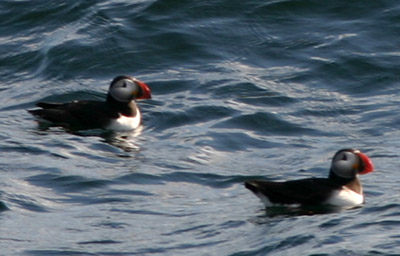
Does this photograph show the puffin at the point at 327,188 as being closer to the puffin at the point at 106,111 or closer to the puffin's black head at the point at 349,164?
the puffin's black head at the point at 349,164

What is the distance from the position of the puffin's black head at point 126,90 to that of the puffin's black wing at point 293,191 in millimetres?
4142

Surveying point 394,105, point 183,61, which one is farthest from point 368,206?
point 183,61

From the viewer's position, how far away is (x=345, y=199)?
36.4ft

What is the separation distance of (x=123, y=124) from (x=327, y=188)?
3.98 metres

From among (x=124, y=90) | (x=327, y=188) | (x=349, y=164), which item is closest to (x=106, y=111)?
(x=124, y=90)

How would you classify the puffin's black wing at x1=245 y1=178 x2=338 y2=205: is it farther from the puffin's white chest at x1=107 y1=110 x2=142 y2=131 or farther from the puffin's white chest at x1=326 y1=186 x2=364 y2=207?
the puffin's white chest at x1=107 y1=110 x2=142 y2=131

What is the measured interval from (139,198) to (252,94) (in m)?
4.66

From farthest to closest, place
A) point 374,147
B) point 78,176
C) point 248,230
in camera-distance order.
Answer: point 374,147
point 78,176
point 248,230

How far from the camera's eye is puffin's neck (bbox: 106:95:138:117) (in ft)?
48.5

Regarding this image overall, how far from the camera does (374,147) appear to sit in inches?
542

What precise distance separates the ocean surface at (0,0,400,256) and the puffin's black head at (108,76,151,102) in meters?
0.34

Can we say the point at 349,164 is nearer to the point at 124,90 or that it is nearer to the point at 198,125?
the point at 198,125

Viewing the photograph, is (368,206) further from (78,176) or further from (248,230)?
(78,176)

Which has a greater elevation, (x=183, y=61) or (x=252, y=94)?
(x=183, y=61)
